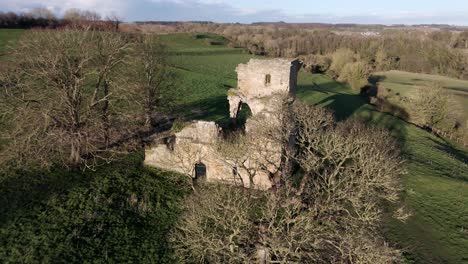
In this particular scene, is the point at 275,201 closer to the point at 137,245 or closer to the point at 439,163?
the point at 137,245

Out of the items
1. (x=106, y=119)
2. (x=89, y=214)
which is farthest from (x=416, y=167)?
(x=89, y=214)

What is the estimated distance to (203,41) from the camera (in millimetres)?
85312

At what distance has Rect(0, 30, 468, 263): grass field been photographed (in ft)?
57.0

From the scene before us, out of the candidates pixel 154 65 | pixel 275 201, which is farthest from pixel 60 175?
pixel 275 201

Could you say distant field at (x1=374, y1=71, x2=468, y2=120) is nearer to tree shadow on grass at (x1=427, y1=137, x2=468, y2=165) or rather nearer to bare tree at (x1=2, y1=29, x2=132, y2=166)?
tree shadow on grass at (x1=427, y1=137, x2=468, y2=165)

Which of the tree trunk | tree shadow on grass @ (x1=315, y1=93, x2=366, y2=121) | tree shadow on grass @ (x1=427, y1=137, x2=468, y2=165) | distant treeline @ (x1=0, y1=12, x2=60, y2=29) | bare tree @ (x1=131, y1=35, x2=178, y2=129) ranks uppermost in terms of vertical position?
distant treeline @ (x1=0, y1=12, x2=60, y2=29)

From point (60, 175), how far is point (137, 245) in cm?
709

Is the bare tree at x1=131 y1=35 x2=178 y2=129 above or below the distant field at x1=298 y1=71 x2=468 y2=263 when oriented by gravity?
above

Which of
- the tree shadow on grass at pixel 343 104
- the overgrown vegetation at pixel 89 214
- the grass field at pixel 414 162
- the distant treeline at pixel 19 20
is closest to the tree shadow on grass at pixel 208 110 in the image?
the grass field at pixel 414 162

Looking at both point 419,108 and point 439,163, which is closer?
point 439,163

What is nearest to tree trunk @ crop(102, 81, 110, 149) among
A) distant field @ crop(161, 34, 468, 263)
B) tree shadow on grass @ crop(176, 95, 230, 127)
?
tree shadow on grass @ crop(176, 95, 230, 127)

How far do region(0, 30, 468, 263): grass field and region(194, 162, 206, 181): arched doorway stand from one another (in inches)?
359

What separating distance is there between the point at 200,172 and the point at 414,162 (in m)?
18.0

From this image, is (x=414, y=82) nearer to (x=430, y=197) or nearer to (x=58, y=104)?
(x=430, y=197)
